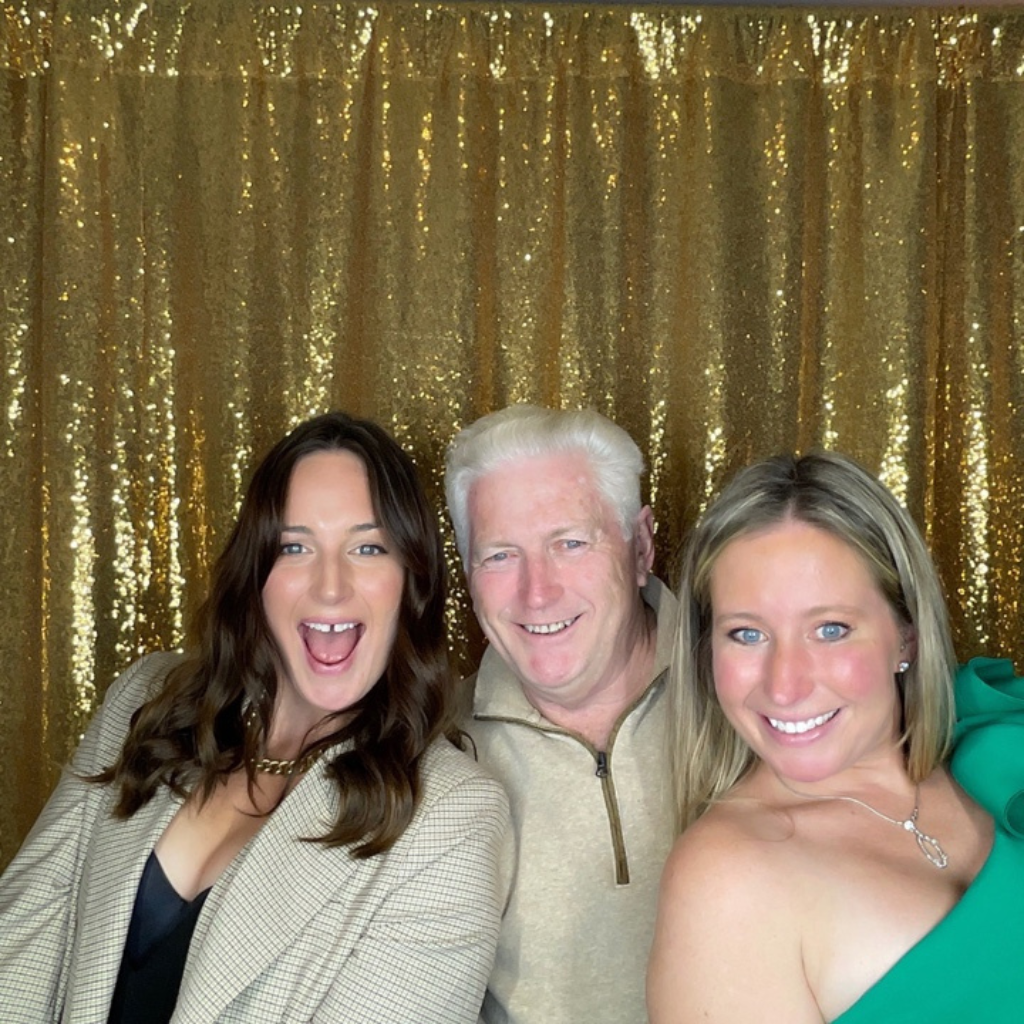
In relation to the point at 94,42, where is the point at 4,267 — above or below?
below

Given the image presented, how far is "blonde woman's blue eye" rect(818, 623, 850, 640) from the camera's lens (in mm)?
1707

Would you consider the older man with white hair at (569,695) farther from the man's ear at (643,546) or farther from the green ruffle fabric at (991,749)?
the green ruffle fabric at (991,749)

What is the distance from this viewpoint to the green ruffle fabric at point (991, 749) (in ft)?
5.45

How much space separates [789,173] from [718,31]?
277mm

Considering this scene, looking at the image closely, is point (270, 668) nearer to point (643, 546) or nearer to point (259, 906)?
point (259, 906)

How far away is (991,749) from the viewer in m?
1.72

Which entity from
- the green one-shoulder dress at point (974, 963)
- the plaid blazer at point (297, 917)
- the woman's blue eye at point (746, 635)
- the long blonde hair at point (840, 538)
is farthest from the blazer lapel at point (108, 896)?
the green one-shoulder dress at point (974, 963)

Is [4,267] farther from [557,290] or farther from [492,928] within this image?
[492,928]

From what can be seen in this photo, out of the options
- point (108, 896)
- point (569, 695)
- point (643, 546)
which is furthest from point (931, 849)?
point (108, 896)

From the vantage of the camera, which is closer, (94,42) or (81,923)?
(81,923)

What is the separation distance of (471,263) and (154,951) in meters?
1.28

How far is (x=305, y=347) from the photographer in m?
2.61

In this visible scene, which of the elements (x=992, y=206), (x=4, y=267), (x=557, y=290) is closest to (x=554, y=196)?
(x=557, y=290)

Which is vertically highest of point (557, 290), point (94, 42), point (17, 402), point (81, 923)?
point (94, 42)
